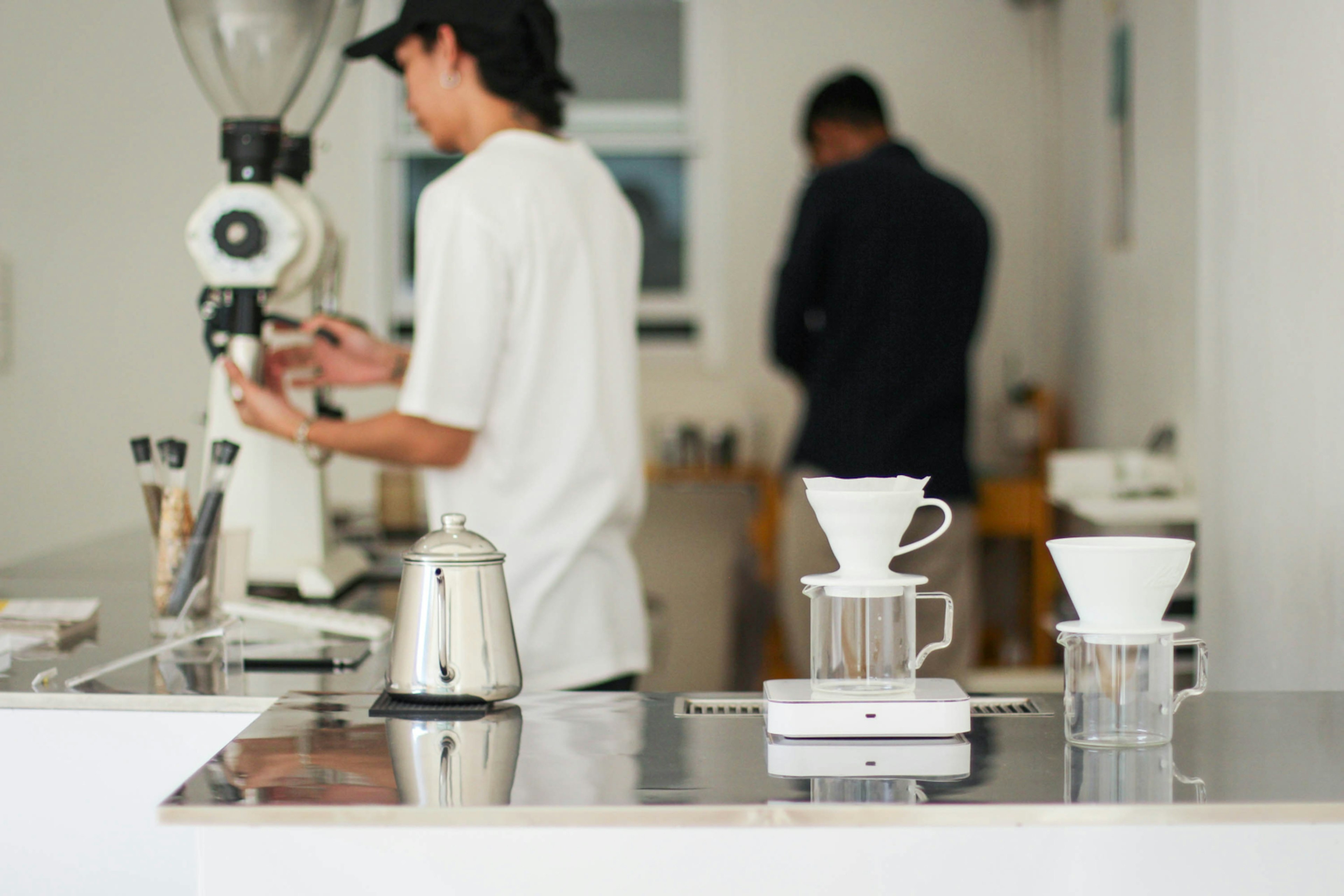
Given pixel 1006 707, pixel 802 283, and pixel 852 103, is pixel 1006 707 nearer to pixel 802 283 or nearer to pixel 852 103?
pixel 802 283

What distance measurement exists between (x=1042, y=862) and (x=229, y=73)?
5.38ft

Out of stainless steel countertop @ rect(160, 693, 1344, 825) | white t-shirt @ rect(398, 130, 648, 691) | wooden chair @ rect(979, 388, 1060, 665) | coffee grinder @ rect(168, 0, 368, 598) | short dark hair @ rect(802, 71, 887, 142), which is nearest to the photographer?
stainless steel countertop @ rect(160, 693, 1344, 825)

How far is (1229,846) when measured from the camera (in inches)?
36.5

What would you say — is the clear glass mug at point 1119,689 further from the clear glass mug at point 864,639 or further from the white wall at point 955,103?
the white wall at point 955,103


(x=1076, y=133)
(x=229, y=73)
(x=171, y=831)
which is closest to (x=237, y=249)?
(x=229, y=73)

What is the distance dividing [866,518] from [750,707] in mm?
268

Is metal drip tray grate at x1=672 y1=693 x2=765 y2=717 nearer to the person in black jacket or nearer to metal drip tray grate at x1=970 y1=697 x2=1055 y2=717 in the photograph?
metal drip tray grate at x1=970 y1=697 x2=1055 y2=717

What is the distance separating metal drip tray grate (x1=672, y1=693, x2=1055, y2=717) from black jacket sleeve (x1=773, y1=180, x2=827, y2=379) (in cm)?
193

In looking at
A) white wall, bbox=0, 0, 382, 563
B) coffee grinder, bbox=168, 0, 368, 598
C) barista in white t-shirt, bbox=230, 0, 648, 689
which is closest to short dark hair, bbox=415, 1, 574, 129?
barista in white t-shirt, bbox=230, 0, 648, 689

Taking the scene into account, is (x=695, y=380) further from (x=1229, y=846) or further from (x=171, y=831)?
(x=1229, y=846)

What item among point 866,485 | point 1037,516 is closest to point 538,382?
point 866,485

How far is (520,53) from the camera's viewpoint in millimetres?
1751

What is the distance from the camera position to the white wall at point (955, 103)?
4367mm

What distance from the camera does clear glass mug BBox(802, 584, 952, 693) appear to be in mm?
1089
